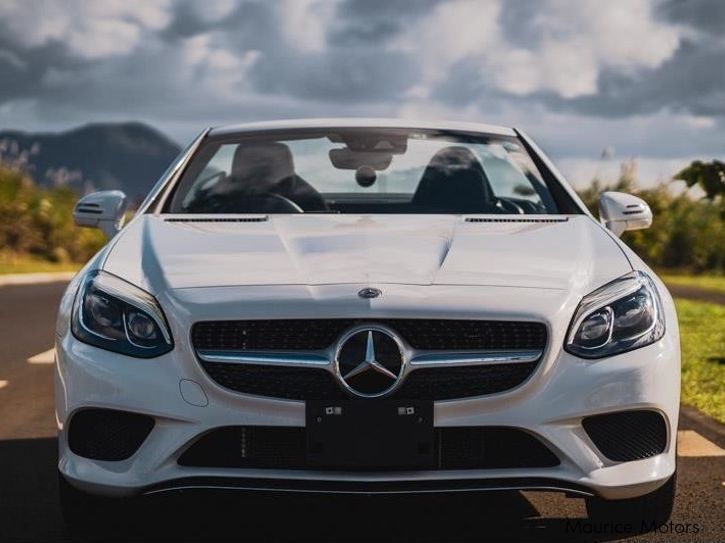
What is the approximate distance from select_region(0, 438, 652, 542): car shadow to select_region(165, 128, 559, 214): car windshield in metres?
1.13

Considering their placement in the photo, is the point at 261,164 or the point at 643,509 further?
the point at 261,164

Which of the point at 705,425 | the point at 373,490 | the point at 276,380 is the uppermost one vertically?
the point at 276,380

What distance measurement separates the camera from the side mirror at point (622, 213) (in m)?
4.83

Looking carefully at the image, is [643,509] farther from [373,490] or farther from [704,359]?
[704,359]

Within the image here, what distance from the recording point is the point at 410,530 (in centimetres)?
404

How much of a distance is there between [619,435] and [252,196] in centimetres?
200

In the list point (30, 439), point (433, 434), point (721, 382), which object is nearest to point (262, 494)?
point (433, 434)

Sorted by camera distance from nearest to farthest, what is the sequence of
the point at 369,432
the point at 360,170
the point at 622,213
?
the point at 369,432
the point at 622,213
the point at 360,170

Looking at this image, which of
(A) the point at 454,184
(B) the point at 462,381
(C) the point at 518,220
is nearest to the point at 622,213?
(C) the point at 518,220

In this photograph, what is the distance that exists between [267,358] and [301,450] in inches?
10.2

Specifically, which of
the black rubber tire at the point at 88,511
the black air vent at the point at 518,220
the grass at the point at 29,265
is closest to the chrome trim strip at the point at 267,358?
the black rubber tire at the point at 88,511

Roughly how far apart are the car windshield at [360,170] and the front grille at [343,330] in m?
1.42

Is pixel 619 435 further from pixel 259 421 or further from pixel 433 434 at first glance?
pixel 259 421

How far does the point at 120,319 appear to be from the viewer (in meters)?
3.66
